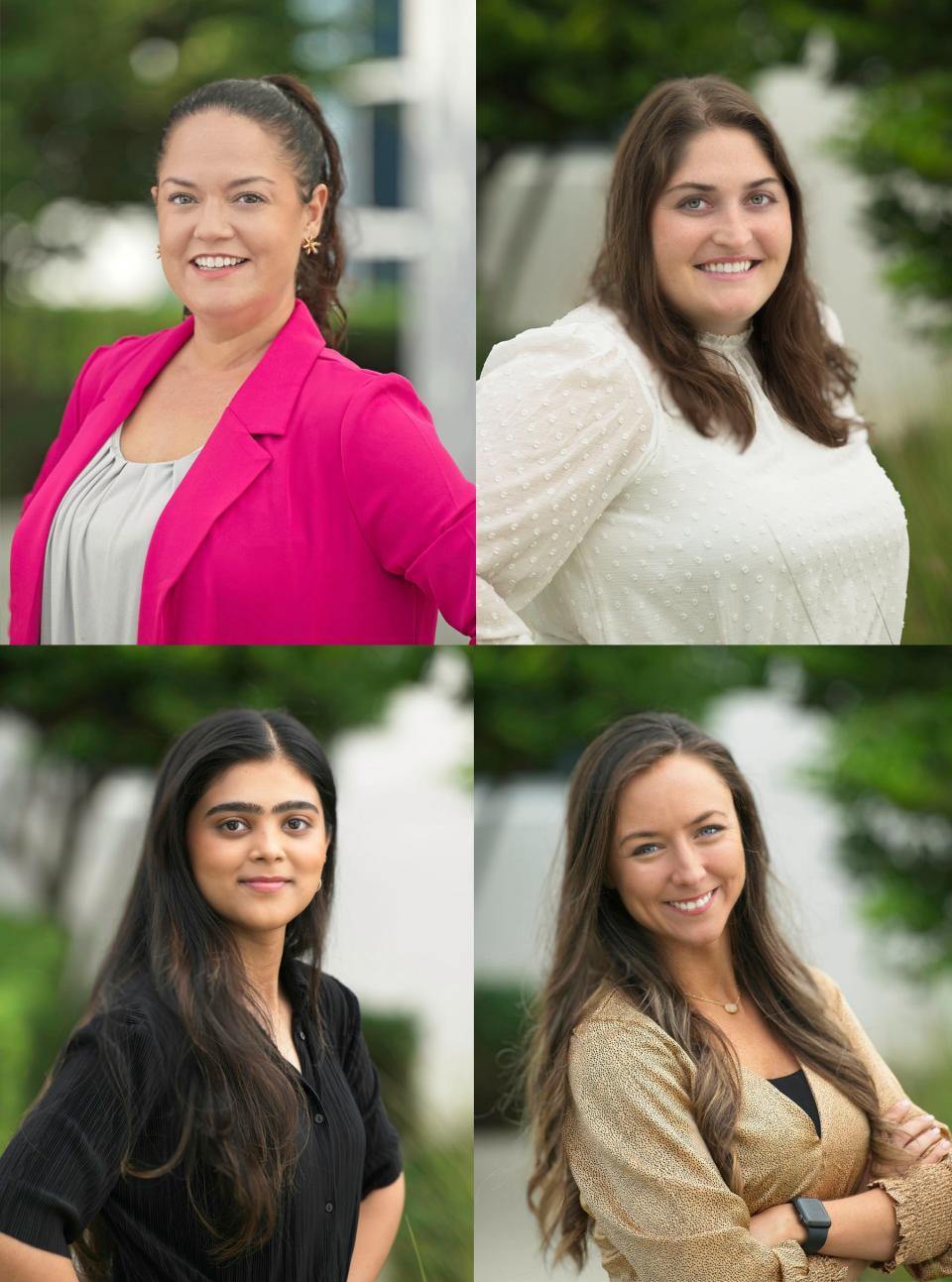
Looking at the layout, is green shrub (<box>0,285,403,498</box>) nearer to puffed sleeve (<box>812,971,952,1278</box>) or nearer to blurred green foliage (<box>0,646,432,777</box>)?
blurred green foliage (<box>0,646,432,777</box>)

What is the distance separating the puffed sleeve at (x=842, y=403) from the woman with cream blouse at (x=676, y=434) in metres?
0.08

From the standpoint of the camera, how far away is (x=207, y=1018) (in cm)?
212

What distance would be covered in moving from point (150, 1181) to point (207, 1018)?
7.9 inches

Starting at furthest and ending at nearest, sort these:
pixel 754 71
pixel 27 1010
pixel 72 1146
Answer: pixel 27 1010 < pixel 754 71 < pixel 72 1146

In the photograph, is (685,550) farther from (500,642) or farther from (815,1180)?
(815,1180)

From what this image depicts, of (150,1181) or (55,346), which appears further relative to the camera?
(55,346)

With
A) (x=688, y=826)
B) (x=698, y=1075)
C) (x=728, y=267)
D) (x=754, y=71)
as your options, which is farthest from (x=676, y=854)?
(x=754, y=71)

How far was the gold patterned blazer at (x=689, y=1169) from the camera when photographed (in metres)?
2.02

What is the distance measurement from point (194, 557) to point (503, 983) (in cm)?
86

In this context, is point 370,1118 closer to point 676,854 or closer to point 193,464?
point 676,854

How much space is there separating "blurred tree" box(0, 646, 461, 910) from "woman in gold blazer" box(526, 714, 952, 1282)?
0.42 metres

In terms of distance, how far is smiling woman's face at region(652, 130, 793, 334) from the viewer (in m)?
2.19

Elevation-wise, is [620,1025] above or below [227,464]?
below

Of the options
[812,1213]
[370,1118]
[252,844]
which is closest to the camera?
[812,1213]
